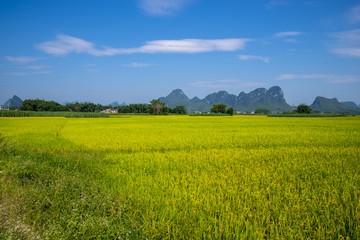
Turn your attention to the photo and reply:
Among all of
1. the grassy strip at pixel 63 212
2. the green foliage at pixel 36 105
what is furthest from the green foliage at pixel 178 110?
the grassy strip at pixel 63 212

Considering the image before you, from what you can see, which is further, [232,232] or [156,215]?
[156,215]

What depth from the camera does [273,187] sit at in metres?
3.95

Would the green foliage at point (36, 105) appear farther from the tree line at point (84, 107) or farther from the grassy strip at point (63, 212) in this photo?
the grassy strip at point (63, 212)

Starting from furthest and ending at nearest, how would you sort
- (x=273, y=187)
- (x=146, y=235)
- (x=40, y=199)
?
(x=273, y=187), (x=40, y=199), (x=146, y=235)

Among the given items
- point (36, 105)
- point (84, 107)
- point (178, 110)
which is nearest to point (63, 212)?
point (36, 105)

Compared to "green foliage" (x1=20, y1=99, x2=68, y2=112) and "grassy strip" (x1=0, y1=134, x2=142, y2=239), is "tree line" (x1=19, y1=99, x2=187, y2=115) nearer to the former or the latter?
"green foliage" (x1=20, y1=99, x2=68, y2=112)

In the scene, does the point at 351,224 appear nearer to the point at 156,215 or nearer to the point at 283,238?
the point at 283,238

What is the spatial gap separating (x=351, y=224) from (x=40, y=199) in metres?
4.63

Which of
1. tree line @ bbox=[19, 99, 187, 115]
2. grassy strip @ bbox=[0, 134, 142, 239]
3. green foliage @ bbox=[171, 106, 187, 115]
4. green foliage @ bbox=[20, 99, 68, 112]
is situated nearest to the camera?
grassy strip @ bbox=[0, 134, 142, 239]

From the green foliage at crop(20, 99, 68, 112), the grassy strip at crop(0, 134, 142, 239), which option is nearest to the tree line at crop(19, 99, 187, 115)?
the green foliage at crop(20, 99, 68, 112)

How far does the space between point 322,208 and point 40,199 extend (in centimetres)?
457

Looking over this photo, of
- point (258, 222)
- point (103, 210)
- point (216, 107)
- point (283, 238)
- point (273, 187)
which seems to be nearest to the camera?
point (283, 238)

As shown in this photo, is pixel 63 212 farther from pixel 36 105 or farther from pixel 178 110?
pixel 178 110

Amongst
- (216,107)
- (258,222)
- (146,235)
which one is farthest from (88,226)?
(216,107)
